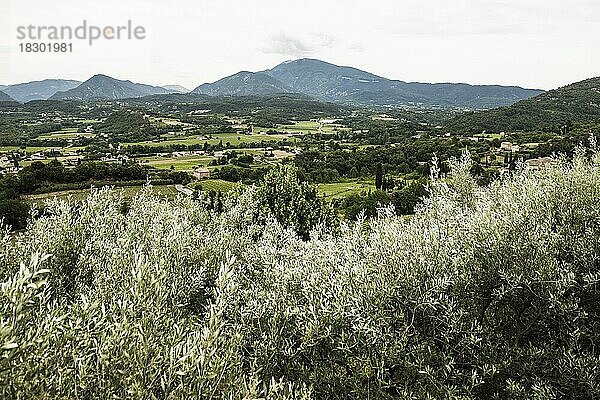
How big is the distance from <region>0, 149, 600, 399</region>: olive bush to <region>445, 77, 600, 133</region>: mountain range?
147m

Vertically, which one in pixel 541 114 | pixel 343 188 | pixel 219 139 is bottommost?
pixel 343 188

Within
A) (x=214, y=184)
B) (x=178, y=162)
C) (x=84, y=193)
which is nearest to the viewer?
(x=84, y=193)

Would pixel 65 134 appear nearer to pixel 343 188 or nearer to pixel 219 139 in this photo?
pixel 219 139

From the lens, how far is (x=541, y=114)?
15988cm

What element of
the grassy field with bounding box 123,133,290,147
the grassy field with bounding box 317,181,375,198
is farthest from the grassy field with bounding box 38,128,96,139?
the grassy field with bounding box 317,181,375,198

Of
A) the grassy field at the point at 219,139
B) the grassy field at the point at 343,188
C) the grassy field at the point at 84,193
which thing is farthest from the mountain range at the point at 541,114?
the grassy field at the point at 84,193

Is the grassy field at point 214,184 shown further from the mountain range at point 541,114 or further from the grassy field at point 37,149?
the mountain range at point 541,114

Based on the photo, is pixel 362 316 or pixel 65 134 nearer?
pixel 362 316

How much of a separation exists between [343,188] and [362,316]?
87195 mm

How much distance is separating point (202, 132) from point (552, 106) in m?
141

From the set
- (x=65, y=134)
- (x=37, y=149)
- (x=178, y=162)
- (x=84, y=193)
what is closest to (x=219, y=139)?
(x=178, y=162)

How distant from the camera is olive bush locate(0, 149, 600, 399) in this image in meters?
6.65

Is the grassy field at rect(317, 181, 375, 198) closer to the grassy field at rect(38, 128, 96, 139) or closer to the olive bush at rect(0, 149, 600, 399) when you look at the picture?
the olive bush at rect(0, 149, 600, 399)

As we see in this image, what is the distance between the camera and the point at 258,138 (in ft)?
561
